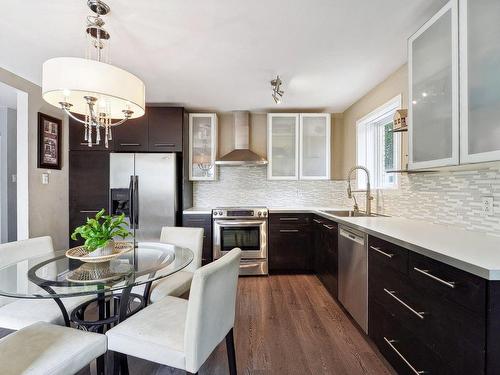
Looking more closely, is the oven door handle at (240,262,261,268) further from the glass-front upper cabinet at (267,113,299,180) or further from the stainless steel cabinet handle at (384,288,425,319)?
the stainless steel cabinet handle at (384,288,425,319)

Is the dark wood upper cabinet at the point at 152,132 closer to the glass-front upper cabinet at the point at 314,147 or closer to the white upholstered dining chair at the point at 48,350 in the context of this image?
the glass-front upper cabinet at the point at 314,147

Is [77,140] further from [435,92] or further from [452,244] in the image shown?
[452,244]

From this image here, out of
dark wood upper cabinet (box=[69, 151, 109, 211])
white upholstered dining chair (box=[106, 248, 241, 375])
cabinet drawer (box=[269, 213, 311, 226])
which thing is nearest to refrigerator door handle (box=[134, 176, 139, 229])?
dark wood upper cabinet (box=[69, 151, 109, 211])

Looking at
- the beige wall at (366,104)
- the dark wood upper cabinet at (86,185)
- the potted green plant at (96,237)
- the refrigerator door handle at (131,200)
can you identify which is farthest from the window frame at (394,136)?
the dark wood upper cabinet at (86,185)

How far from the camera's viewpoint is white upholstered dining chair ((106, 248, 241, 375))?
3.68 ft

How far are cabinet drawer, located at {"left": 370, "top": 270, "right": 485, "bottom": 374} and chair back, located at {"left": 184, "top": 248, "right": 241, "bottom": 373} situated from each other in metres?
0.97

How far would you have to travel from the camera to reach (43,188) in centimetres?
299

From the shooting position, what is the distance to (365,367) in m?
1.68

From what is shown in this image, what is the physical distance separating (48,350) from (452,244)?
6.40ft

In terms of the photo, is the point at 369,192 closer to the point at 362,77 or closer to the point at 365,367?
the point at 362,77

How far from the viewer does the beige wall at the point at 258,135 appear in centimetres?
401

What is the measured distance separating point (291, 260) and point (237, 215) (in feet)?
3.10

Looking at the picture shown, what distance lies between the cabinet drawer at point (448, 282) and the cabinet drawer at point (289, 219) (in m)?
2.08

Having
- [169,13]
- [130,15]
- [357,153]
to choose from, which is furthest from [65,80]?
[357,153]
